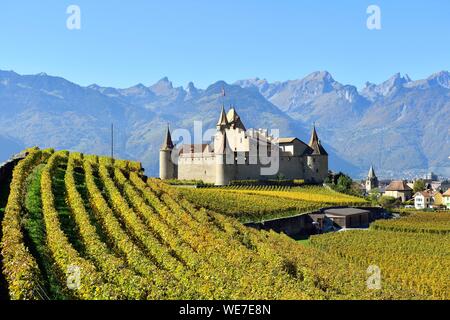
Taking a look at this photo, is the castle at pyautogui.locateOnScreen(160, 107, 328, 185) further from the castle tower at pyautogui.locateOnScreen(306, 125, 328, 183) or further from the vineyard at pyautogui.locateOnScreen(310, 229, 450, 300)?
the vineyard at pyautogui.locateOnScreen(310, 229, 450, 300)

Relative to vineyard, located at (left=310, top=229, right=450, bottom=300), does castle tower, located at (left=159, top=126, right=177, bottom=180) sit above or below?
above

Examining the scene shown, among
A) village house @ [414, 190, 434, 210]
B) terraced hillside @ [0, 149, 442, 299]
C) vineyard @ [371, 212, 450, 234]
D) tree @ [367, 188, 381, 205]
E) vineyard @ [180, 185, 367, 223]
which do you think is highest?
terraced hillside @ [0, 149, 442, 299]

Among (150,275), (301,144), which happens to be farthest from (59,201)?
(301,144)

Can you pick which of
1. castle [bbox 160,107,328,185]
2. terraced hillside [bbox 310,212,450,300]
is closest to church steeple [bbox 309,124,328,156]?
castle [bbox 160,107,328,185]

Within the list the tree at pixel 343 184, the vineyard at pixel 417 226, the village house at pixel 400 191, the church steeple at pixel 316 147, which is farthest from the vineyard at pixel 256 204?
the village house at pixel 400 191

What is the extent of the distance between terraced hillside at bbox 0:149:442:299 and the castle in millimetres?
47306

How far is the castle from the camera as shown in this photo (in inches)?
3152

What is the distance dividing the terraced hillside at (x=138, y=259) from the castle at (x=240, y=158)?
4731 cm

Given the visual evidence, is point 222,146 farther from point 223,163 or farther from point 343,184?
point 343,184

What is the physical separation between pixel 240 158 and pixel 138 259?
63145 mm

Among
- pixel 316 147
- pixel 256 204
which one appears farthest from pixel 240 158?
pixel 256 204

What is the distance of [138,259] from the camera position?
60.2ft
